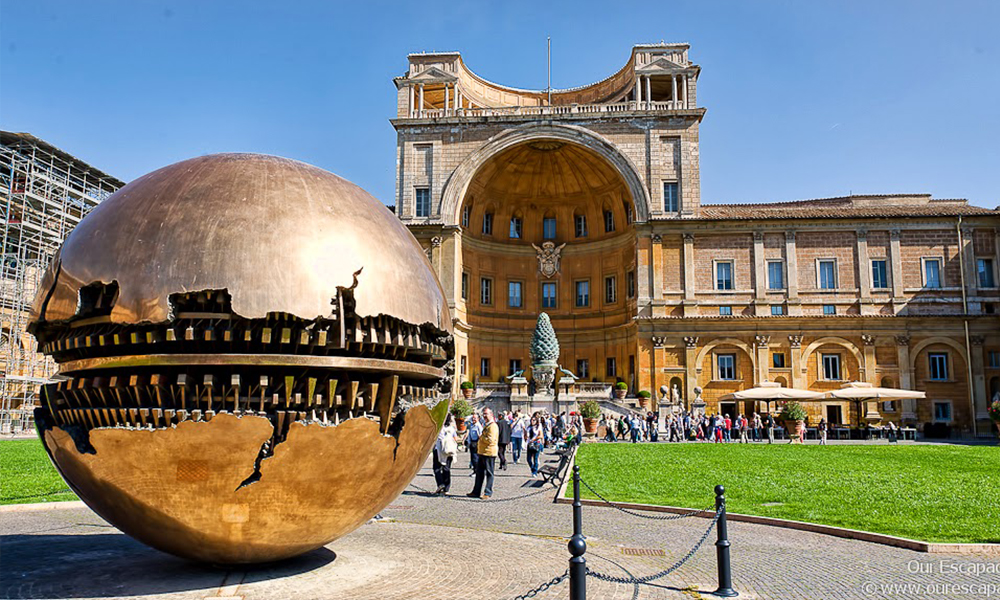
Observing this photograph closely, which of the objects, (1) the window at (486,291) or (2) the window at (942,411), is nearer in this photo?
(2) the window at (942,411)

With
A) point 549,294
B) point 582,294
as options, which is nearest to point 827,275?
point 582,294

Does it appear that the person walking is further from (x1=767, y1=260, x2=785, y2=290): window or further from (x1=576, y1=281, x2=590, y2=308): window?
(x1=576, y1=281, x2=590, y2=308): window

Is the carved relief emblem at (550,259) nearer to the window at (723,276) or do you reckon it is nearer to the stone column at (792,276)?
the window at (723,276)

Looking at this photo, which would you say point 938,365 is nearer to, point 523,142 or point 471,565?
point 523,142

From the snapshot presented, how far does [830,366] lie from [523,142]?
73.2ft

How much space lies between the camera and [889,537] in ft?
31.5

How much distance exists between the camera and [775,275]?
148ft

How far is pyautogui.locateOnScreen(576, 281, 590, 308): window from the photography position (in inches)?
2023

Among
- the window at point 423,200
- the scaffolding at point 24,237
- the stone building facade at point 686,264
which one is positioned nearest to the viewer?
the scaffolding at point 24,237

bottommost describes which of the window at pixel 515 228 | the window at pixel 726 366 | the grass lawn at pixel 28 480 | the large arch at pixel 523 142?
the grass lawn at pixel 28 480

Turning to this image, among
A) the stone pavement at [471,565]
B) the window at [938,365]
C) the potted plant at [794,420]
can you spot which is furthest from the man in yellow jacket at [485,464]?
the window at [938,365]

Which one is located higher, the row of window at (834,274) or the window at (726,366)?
the row of window at (834,274)

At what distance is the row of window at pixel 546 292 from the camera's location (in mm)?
49875

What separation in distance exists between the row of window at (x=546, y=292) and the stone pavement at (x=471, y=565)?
1534 inches
